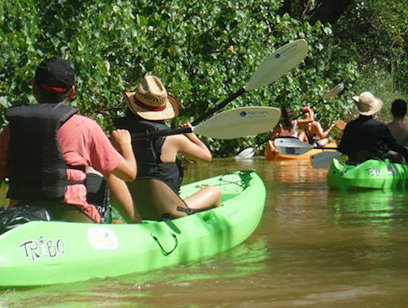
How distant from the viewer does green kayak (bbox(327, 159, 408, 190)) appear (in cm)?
973

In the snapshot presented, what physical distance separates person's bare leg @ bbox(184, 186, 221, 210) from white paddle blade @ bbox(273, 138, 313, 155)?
7.52 meters

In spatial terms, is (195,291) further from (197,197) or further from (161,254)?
(197,197)

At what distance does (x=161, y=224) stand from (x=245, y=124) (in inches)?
50.4

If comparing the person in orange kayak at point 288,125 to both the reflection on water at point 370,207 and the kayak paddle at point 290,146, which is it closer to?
the kayak paddle at point 290,146

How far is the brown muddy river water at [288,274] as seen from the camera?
4.46m

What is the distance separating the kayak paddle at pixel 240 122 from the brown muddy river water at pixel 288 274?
79 centimetres

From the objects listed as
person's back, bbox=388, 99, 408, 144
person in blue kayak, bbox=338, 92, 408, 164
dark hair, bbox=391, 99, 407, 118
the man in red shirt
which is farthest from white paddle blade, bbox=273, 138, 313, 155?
the man in red shirt

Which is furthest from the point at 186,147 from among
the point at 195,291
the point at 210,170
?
the point at 210,170

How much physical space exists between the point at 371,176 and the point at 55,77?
568cm

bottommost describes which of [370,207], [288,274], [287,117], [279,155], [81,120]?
[279,155]

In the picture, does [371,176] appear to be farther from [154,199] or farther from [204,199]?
[154,199]

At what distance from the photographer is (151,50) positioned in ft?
37.1

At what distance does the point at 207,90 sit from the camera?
1338cm

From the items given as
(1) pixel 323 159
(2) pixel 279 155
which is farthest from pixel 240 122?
(2) pixel 279 155
